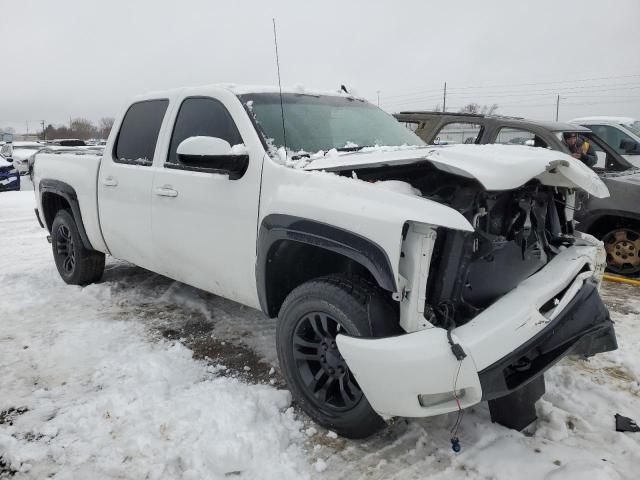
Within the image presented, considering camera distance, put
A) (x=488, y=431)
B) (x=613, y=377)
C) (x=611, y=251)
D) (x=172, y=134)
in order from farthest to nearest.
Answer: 1. (x=611, y=251)
2. (x=172, y=134)
3. (x=613, y=377)
4. (x=488, y=431)

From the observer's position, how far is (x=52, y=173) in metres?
5.10

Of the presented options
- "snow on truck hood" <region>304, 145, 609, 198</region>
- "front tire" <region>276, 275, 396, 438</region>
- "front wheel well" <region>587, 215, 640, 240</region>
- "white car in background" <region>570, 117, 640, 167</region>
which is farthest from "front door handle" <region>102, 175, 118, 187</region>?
"white car in background" <region>570, 117, 640, 167</region>

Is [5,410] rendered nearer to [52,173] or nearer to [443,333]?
[443,333]

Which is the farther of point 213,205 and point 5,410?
point 213,205

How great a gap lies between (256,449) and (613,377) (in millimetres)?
2360

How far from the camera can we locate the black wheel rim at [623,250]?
522 cm

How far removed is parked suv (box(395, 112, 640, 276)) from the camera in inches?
200

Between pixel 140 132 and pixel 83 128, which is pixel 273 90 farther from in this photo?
pixel 83 128

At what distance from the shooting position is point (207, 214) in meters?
3.30

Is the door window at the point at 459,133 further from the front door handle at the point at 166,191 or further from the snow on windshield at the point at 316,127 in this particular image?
the front door handle at the point at 166,191

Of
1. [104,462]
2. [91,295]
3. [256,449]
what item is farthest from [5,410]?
[91,295]

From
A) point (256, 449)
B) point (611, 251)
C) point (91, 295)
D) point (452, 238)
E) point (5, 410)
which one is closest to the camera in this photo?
point (452, 238)

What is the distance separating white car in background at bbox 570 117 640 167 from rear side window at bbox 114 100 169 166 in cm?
591

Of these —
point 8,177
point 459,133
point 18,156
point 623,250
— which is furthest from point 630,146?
point 18,156
